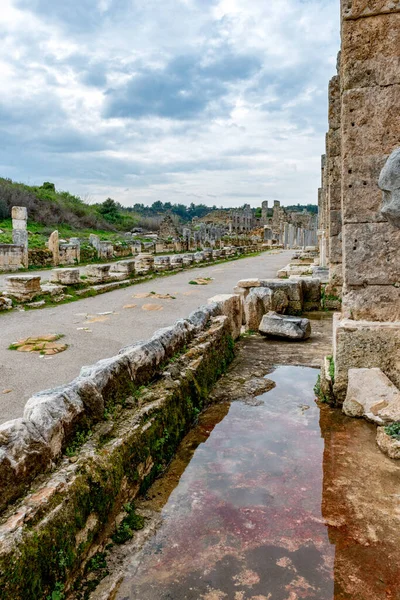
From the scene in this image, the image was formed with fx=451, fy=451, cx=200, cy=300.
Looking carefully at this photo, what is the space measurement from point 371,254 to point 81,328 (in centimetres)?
571

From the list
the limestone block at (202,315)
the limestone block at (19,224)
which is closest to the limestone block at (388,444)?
the limestone block at (202,315)

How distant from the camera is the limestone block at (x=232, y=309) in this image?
7.34m

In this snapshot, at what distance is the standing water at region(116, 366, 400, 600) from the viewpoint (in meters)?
2.27

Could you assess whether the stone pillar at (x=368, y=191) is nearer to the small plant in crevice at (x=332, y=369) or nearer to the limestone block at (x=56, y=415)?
the small plant in crevice at (x=332, y=369)

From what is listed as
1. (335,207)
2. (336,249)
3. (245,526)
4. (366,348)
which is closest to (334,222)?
(335,207)

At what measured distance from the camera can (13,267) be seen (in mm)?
17344

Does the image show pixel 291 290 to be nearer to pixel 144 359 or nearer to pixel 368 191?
pixel 368 191

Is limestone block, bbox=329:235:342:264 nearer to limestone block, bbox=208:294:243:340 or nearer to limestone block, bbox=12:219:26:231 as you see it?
limestone block, bbox=208:294:243:340

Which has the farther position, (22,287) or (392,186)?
(22,287)

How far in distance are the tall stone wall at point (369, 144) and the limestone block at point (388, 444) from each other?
1388 mm

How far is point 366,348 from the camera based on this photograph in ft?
14.5

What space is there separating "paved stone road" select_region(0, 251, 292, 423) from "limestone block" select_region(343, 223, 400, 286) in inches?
141

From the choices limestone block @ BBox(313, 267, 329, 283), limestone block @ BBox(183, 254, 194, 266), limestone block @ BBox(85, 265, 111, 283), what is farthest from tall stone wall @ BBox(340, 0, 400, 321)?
limestone block @ BBox(183, 254, 194, 266)

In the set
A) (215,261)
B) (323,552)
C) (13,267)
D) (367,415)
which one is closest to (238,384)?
(367,415)
